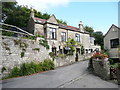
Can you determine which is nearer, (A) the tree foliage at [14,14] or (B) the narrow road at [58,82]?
(B) the narrow road at [58,82]

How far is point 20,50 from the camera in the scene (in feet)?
35.4

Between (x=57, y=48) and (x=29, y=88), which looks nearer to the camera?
(x=29, y=88)

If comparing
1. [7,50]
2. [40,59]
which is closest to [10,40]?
[7,50]

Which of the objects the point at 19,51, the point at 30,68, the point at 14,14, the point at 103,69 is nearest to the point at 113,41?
the point at 103,69

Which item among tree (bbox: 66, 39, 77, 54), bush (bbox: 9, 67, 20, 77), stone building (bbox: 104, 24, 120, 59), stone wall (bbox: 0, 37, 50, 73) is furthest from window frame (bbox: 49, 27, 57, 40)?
bush (bbox: 9, 67, 20, 77)

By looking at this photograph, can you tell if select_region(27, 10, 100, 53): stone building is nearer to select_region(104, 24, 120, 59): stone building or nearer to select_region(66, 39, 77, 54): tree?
select_region(66, 39, 77, 54): tree

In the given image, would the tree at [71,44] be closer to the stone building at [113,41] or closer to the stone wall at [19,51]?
the stone building at [113,41]

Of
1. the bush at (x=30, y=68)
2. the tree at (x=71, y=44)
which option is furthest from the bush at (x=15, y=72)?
the tree at (x=71, y=44)

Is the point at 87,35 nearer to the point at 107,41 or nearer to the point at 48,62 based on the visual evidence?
the point at 107,41

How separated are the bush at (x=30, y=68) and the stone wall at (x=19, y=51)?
504 mm

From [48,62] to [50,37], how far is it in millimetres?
6912

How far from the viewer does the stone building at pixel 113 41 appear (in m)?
14.9

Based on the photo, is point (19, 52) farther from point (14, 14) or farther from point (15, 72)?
point (14, 14)

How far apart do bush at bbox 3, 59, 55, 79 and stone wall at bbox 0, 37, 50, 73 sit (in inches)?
19.8
